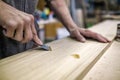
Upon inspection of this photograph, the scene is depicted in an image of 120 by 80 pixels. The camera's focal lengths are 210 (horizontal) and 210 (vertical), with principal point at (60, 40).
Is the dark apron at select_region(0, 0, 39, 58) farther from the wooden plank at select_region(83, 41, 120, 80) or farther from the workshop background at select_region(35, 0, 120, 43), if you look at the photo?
the workshop background at select_region(35, 0, 120, 43)

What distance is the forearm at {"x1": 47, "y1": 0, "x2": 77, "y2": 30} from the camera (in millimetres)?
1071

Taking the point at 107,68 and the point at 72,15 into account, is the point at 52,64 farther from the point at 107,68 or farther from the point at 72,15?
the point at 72,15

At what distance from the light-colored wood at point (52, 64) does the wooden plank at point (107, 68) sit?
17 mm

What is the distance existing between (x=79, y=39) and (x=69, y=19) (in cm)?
17

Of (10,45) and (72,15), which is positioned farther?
(72,15)

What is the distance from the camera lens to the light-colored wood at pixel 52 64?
517 millimetres

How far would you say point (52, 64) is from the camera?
1.97ft

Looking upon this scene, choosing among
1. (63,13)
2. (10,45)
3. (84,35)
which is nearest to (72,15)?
(63,13)

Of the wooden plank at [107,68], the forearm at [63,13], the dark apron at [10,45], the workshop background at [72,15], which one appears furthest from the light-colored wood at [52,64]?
the workshop background at [72,15]

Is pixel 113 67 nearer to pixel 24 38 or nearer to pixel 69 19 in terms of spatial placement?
pixel 24 38

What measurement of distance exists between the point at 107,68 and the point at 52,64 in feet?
0.52

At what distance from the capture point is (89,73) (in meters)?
0.57

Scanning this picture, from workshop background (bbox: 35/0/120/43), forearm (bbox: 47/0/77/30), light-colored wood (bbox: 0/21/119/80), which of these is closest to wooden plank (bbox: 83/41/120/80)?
light-colored wood (bbox: 0/21/119/80)

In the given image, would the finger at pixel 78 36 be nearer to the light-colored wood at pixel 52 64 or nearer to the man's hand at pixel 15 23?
the light-colored wood at pixel 52 64
